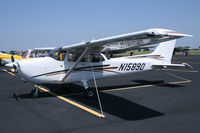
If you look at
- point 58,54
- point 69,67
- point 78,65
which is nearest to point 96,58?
point 78,65

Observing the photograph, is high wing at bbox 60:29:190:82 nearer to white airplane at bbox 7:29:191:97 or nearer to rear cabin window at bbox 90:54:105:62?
white airplane at bbox 7:29:191:97

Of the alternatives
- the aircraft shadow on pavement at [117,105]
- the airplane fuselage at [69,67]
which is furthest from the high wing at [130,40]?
the aircraft shadow on pavement at [117,105]

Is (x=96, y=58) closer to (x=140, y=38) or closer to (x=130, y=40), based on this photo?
(x=130, y=40)

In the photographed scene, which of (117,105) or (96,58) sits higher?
(96,58)

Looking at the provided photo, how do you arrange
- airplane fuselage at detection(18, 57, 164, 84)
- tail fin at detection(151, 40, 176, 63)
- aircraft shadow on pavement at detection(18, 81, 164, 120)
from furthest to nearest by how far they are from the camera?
tail fin at detection(151, 40, 176, 63) → airplane fuselage at detection(18, 57, 164, 84) → aircraft shadow on pavement at detection(18, 81, 164, 120)

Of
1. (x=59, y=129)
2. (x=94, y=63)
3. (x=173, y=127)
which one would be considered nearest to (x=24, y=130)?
(x=59, y=129)

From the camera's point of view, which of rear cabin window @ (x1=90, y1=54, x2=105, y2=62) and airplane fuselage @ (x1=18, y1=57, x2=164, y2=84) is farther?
rear cabin window @ (x1=90, y1=54, x2=105, y2=62)

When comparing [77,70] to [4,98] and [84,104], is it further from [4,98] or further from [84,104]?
[4,98]

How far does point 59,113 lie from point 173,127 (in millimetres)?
3038

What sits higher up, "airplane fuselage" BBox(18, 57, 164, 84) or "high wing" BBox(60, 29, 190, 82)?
"high wing" BBox(60, 29, 190, 82)

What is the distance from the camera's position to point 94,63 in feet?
24.6

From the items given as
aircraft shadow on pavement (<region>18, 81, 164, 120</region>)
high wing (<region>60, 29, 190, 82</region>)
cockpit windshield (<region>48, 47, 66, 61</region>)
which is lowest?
aircraft shadow on pavement (<region>18, 81, 164, 120</region>)

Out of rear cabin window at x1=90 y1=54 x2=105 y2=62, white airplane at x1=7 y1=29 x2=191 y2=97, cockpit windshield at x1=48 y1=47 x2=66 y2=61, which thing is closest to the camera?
white airplane at x1=7 y1=29 x2=191 y2=97

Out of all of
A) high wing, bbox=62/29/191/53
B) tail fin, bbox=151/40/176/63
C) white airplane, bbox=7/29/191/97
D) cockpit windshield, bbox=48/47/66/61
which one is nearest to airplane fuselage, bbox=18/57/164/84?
white airplane, bbox=7/29/191/97
